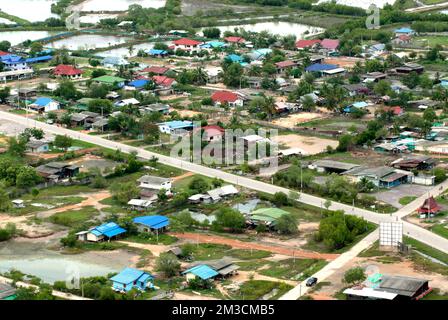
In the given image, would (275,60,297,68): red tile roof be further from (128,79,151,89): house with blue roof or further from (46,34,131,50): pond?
(46,34,131,50): pond

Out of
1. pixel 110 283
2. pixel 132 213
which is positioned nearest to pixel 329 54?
pixel 132 213

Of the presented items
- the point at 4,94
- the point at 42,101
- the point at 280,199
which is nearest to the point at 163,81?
the point at 42,101

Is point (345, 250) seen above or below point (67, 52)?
below

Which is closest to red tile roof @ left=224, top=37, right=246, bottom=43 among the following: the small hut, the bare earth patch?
the bare earth patch

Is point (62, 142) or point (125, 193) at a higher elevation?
point (62, 142)

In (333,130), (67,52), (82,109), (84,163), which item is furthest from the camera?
(67,52)

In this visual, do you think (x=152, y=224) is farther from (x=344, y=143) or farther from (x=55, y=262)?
(x=344, y=143)

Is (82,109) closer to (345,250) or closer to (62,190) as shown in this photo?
(62,190)
